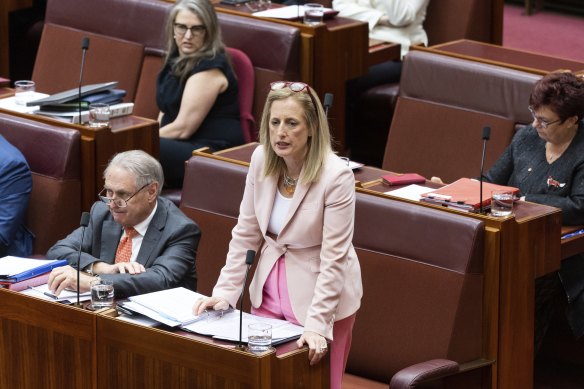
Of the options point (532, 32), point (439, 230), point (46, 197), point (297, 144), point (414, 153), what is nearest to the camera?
point (297, 144)

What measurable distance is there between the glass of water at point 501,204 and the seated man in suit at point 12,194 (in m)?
1.33

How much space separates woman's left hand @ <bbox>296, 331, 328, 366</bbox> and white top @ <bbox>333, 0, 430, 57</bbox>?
2798mm

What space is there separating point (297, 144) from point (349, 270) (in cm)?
29

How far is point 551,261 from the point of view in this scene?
327 cm

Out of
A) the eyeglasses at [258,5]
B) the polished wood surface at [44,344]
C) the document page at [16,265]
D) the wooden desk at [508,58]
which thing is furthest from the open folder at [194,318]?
the eyeglasses at [258,5]

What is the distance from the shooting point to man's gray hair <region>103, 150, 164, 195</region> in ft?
10.3

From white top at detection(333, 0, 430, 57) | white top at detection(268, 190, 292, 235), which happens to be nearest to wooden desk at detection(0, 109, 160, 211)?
white top at detection(268, 190, 292, 235)

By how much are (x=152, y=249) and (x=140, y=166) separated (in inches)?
8.0

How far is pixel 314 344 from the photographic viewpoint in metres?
2.61

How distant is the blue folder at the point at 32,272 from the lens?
117 inches

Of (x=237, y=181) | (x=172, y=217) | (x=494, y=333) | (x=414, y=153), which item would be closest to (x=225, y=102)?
(x=414, y=153)

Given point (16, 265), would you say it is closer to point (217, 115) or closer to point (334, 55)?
point (217, 115)

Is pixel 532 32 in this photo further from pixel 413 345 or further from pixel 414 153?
pixel 413 345

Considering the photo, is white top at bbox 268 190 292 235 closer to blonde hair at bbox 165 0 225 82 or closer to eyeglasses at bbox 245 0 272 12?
blonde hair at bbox 165 0 225 82
